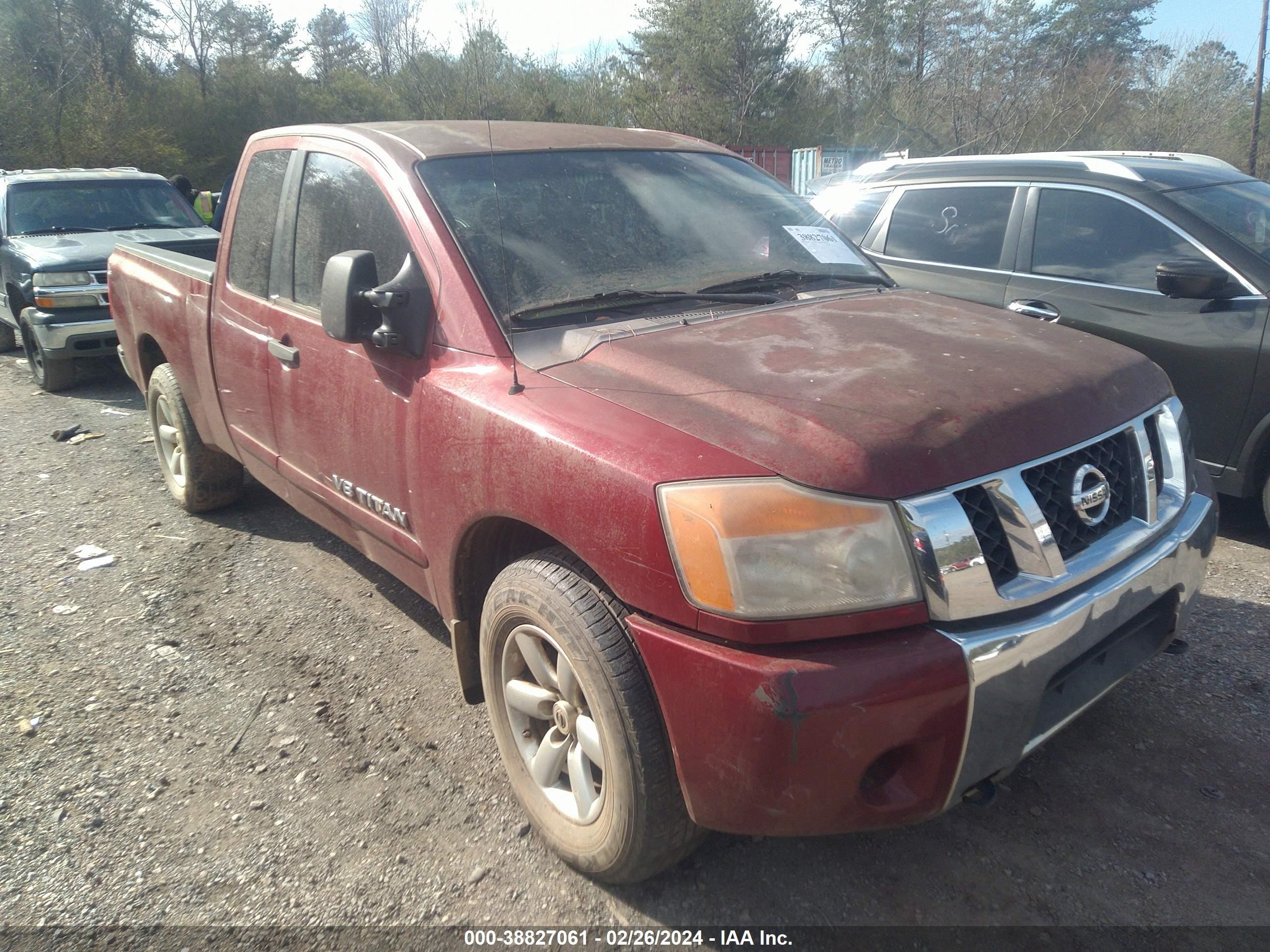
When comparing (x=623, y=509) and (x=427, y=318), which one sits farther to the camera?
(x=427, y=318)

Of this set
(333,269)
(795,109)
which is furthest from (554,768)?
(795,109)

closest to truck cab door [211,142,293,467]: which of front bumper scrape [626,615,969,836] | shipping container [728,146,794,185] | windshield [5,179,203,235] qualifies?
front bumper scrape [626,615,969,836]

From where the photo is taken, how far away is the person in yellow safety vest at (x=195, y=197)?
984cm

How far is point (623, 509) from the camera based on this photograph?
75.7 inches

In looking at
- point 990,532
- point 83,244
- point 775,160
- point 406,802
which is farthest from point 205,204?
point 775,160

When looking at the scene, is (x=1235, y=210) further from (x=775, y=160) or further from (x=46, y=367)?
(x=775, y=160)

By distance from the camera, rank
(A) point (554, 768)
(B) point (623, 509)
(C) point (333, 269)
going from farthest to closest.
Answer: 1. (C) point (333, 269)
2. (A) point (554, 768)
3. (B) point (623, 509)

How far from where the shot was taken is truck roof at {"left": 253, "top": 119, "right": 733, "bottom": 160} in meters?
2.96

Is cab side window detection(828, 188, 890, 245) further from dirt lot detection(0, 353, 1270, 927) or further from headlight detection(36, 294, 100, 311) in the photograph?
headlight detection(36, 294, 100, 311)

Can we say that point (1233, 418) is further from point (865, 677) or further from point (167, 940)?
point (167, 940)

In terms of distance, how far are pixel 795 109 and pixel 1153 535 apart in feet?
98.4

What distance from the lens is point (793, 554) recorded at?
1796mm

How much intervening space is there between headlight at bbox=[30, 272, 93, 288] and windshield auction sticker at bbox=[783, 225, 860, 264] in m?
6.99

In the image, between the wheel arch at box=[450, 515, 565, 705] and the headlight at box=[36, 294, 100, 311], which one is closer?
the wheel arch at box=[450, 515, 565, 705]
